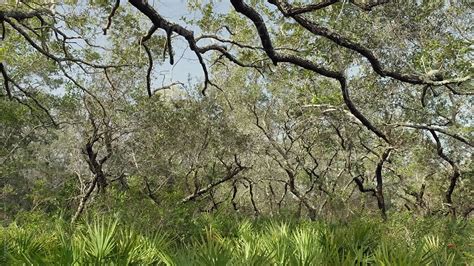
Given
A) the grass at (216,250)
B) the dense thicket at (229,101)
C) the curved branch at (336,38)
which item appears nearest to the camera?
the grass at (216,250)

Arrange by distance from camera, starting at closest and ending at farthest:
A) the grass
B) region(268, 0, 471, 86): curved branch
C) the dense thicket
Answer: the grass < region(268, 0, 471, 86): curved branch < the dense thicket

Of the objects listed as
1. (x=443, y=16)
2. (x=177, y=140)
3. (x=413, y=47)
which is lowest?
(x=177, y=140)

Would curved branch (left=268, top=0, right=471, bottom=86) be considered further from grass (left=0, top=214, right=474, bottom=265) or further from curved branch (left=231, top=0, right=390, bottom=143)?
grass (left=0, top=214, right=474, bottom=265)

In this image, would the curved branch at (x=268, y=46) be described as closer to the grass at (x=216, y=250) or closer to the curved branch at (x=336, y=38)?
the curved branch at (x=336, y=38)

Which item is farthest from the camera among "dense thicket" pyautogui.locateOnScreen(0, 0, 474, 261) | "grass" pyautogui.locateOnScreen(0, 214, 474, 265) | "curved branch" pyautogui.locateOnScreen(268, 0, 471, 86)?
"dense thicket" pyautogui.locateOnScreen(0, 0, 474, 261)

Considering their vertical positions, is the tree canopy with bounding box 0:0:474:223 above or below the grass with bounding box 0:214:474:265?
above

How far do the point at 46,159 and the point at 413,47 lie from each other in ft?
93.0

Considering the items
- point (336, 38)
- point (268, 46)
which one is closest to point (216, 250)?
point (268, 46)

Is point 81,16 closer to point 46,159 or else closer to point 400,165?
point 400,165

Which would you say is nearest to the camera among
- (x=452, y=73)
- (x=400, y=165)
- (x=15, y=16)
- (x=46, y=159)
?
(x=15, y=16)

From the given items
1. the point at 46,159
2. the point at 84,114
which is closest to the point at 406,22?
the point at 84,114

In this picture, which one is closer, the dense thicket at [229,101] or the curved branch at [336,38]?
the curved branch at [336,38]

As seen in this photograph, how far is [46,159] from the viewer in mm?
31906

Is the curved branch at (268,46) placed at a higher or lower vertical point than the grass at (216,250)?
higher
